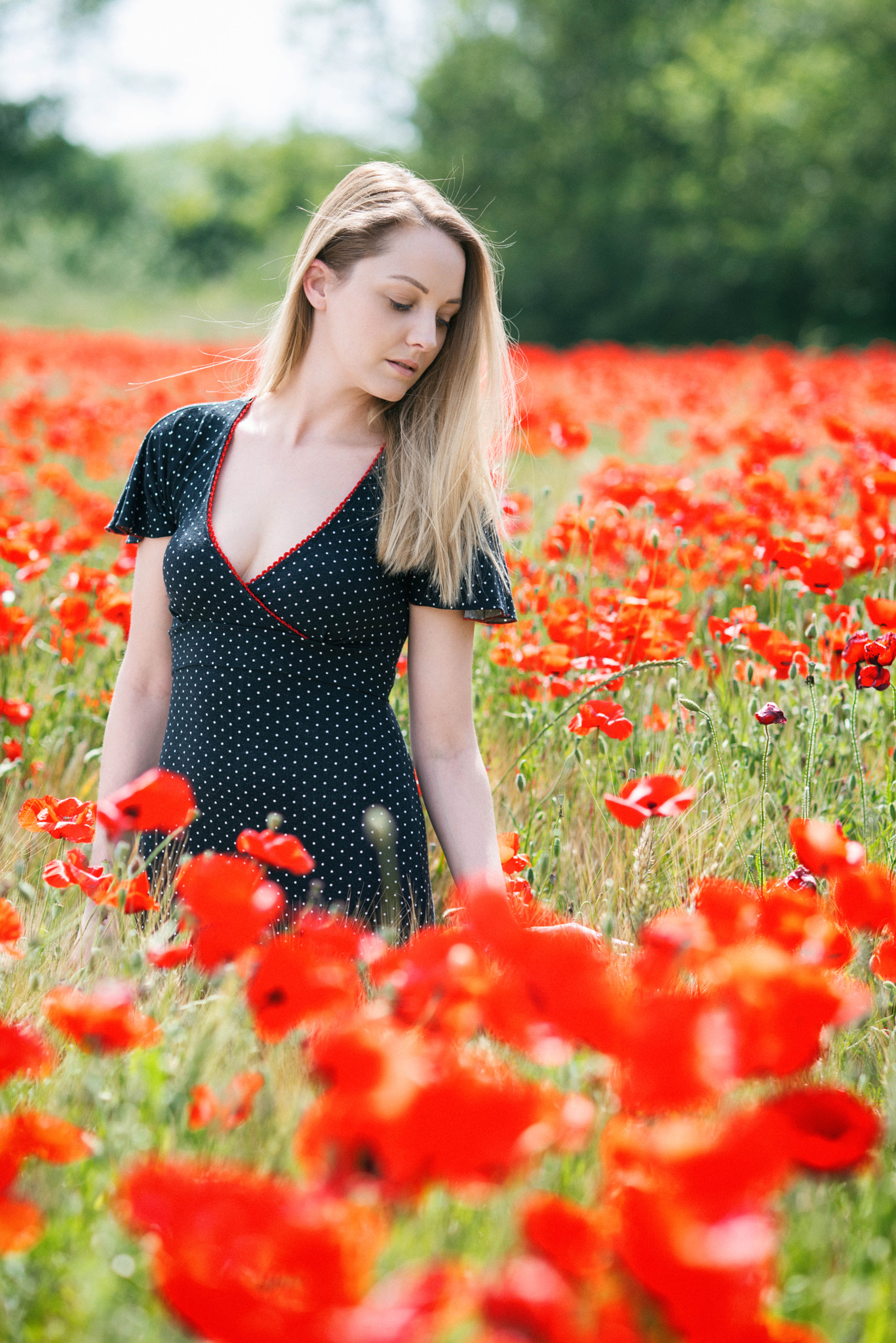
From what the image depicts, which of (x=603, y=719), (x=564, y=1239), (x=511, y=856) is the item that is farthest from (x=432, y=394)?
(x=564, y=1239)

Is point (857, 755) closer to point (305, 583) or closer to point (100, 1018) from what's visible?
point (305, 583)

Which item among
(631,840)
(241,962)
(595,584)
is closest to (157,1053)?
(241,962)

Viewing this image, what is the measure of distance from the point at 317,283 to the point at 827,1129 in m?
1.75

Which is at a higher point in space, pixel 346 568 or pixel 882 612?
pixel 346 568

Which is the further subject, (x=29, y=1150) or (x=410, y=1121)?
(x=29, y=1150)

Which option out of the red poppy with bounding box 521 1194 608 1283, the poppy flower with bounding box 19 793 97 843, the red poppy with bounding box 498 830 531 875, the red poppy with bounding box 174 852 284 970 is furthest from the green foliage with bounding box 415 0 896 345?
the red poppy with bounding box 521 1194 608 1283

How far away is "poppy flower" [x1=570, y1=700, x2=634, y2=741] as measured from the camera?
2006 mm

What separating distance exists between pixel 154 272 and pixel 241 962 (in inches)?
1370

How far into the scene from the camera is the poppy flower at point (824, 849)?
1.22 meters

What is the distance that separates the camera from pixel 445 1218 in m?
0.98

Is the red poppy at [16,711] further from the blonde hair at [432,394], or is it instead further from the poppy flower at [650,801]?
the poppy flower at [650,801]

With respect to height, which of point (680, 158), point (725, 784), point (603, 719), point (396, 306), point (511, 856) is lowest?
point (511, 856)

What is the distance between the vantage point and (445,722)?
210 centimetres

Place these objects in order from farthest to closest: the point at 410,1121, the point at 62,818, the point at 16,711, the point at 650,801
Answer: the point at 16,711 → the point at 62,818 → the point at 650,801 → the point at 410,1121
